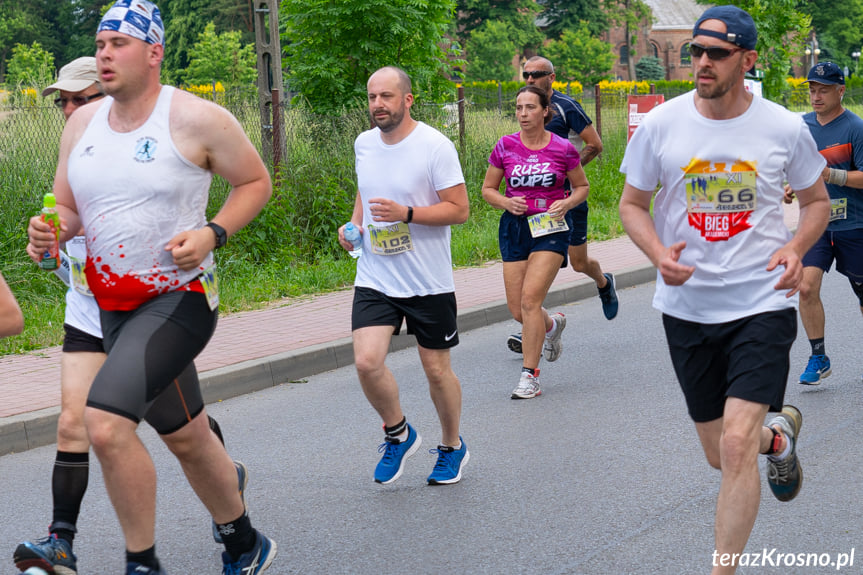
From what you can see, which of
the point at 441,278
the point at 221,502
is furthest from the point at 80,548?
the point at 441,278

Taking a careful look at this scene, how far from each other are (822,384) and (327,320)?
4.24m

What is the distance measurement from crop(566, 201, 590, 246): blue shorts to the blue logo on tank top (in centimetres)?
505

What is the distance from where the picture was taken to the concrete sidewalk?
673 centimetres

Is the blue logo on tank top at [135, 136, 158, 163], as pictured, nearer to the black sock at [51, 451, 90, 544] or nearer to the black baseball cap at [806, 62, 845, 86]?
the black sock at [51, 451, 90, 544]

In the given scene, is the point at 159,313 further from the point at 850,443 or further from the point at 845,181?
the point at 845,181

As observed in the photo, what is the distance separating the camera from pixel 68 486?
161 inches

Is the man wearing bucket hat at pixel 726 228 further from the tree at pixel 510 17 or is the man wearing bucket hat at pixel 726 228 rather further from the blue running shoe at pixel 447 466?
the tree at pixel 510 17

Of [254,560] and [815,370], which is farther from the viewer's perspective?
[815,370]

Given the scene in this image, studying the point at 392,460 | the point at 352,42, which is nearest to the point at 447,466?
the point at 392,460

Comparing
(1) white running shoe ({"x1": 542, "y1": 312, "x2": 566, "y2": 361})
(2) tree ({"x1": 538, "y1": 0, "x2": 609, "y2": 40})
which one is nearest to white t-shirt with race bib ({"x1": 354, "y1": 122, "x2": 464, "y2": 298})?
(1) white running shoe ({"x1": 542, "y1": 312, "x2": 566, "y2": 361})

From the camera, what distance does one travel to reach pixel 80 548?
186 inches

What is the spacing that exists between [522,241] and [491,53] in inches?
2657

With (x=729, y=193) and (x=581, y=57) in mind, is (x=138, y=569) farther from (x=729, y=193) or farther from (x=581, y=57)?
(x=581, y=57)

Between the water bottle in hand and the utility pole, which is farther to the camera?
the utility pole
